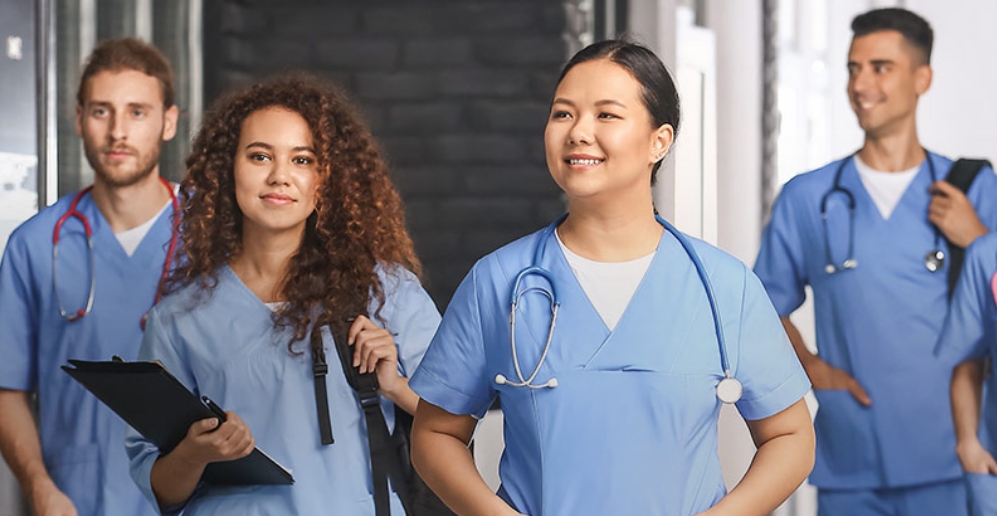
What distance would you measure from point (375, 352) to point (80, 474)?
0.92 m

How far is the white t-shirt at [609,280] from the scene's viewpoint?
59.6 inches

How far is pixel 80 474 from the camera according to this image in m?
Answer: 2.51

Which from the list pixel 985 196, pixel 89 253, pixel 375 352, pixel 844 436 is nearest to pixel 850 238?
pixel 985 196

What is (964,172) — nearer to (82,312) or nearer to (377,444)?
(377,444)

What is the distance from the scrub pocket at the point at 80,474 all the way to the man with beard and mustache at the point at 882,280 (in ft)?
5.05

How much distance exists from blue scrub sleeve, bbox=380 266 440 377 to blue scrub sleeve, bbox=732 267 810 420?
612 millimetres

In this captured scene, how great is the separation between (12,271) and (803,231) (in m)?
1.73

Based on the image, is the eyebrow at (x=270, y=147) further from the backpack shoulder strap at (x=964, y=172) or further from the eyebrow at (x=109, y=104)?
the backpack shoulder strap at (x=964, y=172)

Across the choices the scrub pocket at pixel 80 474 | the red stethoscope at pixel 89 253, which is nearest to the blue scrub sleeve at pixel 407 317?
the red stethoscope at pixel 89 253

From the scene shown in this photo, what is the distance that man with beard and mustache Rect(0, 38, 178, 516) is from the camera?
2.50 meters

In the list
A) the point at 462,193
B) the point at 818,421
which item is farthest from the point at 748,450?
the point at 462,193

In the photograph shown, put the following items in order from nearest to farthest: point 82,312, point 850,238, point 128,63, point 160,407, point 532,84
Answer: point 160,407 → point 82,312 → point 128,63 → point 850,238 → point 532,84

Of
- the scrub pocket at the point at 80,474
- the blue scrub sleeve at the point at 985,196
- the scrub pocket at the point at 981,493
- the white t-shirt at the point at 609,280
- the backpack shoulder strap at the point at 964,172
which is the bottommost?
the scrub pocket at the point at 981,493

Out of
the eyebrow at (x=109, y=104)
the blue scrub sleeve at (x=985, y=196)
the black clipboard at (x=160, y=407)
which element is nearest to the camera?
the black clipboard at (x=160, y=407)
